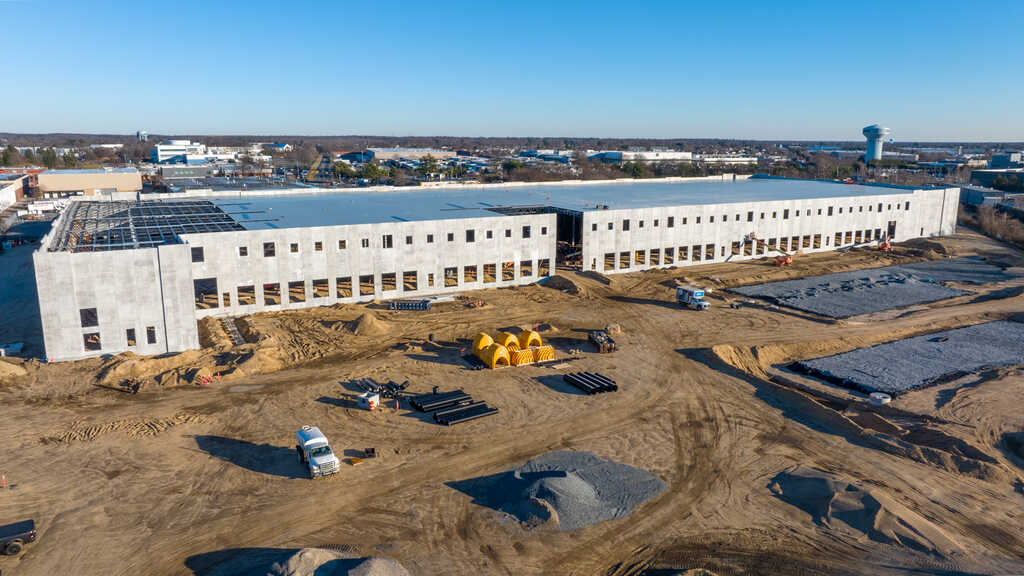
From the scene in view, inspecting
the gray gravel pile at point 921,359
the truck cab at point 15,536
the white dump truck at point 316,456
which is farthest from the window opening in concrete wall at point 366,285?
the gray gravel pile at point 921,359

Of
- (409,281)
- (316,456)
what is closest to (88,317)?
(409,281)

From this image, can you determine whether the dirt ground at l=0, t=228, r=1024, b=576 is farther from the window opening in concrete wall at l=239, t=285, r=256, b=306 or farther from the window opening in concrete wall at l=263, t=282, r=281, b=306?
the window opening in concrete wall at l=263, t=282, r=281, b=306

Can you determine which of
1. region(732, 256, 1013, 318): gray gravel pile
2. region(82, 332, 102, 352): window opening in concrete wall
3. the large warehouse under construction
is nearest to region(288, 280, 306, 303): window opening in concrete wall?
the large warehouse under construction

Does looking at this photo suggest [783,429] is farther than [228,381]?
No

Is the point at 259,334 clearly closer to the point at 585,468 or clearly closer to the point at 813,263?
the point at 585,468

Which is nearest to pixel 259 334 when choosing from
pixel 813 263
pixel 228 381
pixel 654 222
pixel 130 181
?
pixel 228 381

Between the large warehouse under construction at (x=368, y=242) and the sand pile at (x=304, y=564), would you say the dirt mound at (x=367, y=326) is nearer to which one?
the large warehouse under construction at (x=368, y=242)
